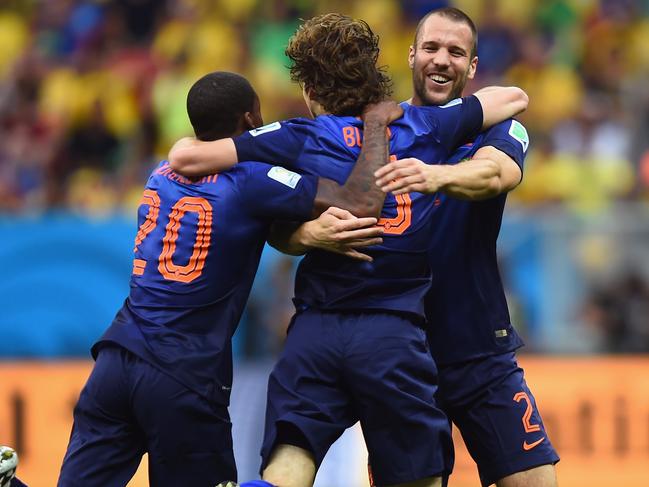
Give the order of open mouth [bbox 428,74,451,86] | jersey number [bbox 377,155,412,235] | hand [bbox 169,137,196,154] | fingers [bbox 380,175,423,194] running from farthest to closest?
open mouth [bbox 428,74,451,86], hand [bbox 169,137,196,154], jersey number [bbox 377,155,412,235], fingers [bbox 380,175,423,194]

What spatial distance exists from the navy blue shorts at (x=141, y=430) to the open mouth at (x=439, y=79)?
1645 millimetres

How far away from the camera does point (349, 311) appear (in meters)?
4.77

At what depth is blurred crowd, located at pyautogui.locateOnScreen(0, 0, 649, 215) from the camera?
11.4m

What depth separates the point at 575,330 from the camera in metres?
9.77

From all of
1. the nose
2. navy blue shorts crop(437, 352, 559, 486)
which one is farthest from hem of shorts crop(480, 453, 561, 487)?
the nose

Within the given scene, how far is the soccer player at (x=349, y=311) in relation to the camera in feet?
15.4

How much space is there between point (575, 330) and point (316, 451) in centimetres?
542

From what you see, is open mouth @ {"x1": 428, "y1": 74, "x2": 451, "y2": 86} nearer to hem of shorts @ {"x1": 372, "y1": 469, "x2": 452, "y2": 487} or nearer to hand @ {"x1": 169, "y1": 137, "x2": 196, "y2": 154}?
hand @ {"x1": 169, "y1": 137, "x2": 196, "y2": 154}

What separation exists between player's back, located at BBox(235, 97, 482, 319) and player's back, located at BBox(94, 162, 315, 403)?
107 mm

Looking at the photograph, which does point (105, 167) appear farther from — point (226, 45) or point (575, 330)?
point (575, 330)

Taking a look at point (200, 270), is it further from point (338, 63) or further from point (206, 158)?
point (338, 63)

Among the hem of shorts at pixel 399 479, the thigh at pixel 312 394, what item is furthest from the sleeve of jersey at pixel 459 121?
the hem of shorts at pixel 399 479

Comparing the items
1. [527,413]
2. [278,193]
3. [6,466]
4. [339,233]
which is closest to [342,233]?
[339,233]

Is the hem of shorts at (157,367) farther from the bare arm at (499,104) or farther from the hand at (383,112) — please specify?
the bare arm at (499,104)
